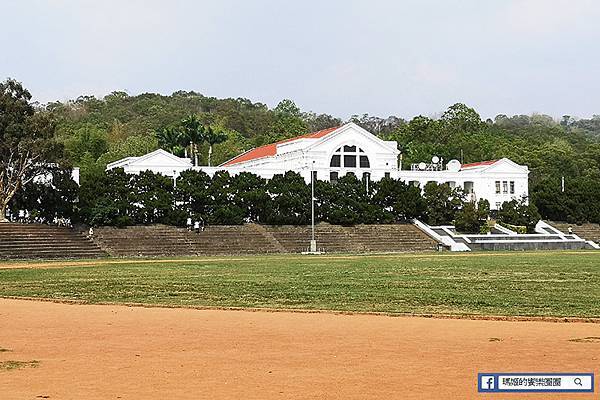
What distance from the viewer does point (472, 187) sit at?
4107 inches

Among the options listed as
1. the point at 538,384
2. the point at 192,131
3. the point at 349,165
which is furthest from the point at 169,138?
the point at 538,384

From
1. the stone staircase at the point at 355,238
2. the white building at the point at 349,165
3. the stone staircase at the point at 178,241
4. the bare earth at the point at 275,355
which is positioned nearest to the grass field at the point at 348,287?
the bare earth at the point at 275,355

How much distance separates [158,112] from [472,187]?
58357 millimetres

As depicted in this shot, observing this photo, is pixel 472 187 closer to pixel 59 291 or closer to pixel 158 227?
pixel 158 227

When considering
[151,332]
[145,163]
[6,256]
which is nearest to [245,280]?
[151,332]

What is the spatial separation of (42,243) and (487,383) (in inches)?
2402

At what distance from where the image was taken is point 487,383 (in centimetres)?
1120

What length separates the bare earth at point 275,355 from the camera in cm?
1220

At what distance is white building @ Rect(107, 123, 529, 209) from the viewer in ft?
303

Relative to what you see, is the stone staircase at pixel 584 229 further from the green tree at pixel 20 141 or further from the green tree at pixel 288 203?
the green tree at pixel 20 141

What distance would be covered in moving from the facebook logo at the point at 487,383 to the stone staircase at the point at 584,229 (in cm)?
8321

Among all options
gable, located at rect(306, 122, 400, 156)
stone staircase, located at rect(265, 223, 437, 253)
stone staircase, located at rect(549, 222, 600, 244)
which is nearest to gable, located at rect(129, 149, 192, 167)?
gable, located at rect(306, 122, 400, 156)

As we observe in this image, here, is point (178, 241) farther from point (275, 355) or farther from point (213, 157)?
point (275, 355)

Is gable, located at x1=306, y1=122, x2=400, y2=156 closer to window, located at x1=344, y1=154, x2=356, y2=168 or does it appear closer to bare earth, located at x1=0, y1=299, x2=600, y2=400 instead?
window, located at x1=344, y1=154, x2=356, y2=168
